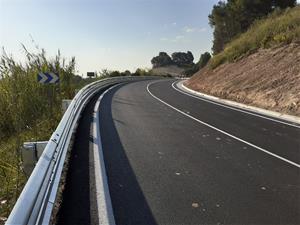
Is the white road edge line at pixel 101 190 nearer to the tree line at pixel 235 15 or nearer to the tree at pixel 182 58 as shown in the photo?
A: the tree line at pixel 235 15

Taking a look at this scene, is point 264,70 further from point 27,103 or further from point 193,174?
point 193,174

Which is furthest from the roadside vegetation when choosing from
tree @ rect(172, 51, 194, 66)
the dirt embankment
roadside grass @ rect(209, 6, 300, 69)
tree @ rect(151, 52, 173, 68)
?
tree @ rect(172, 51, 194, 66)

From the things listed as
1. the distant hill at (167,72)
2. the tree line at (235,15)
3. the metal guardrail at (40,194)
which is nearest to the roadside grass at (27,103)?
the metal guardrail at (40,194)

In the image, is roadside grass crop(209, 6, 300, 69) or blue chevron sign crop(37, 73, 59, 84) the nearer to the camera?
blue chevron sign crop(37, 73, 59, 84)

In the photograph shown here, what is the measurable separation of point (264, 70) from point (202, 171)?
17.0 m

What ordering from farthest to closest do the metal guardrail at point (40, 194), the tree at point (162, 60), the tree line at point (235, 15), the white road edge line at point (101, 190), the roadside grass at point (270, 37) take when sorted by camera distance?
the tree at point (162, 60) → the tree line at point (235, 15) → the roadside grass at point (270, 37) → the white road edge line at point (101, 190) → the metal guardrail at point (40, 194)

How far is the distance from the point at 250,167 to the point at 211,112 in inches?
350

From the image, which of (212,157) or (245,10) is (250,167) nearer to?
(212,157)

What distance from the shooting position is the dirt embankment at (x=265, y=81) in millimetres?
18250

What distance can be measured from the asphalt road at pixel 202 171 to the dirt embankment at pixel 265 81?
170 inches

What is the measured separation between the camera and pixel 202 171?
26.0ft

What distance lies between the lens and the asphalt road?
586 cm

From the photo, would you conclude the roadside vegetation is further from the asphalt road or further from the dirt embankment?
the dirt embankment

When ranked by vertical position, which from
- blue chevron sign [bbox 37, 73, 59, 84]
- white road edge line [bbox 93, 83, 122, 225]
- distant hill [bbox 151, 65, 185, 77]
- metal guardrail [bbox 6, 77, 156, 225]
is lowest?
distant hill [bbox 151, 65, 185, 77]
